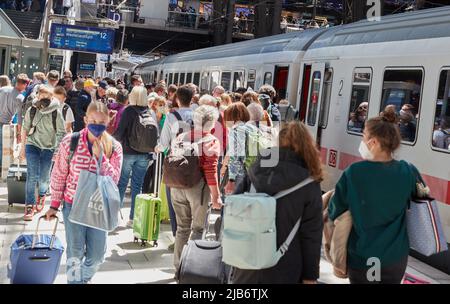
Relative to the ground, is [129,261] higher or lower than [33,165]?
lower

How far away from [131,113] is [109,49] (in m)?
14.8

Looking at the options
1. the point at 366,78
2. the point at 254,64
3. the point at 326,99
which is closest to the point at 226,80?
A: the point at 254,64

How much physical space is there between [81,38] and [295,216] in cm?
1910

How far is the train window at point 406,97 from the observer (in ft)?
29.0

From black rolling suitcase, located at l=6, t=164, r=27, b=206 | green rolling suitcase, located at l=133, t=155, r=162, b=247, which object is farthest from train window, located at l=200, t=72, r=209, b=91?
green rolling suitcase, located at l=133, t=155, r=162, b=247

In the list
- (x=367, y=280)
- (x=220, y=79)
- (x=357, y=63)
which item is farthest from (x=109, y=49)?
(x=367, y=280)

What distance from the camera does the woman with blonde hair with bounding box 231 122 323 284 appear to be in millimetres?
3945

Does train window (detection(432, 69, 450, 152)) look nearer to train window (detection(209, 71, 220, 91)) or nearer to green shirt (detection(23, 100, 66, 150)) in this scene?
green shirt (detection(23, 100, 66, 150))

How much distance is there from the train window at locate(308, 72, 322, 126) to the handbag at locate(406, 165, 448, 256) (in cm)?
844

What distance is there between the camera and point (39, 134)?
8.45 m

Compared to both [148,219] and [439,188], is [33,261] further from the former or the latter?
[439,188]
